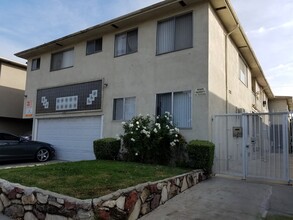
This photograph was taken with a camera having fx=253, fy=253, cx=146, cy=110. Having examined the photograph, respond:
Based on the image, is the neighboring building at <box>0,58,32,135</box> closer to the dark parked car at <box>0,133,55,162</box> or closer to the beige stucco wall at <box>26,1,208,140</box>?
the beige stucco wall at <box>26,1,208,140</box>

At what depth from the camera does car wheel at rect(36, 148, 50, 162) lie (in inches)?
491

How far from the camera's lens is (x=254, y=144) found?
9.09m

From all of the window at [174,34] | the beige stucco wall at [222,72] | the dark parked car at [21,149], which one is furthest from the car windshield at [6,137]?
the beige stucco wall at [222,72]

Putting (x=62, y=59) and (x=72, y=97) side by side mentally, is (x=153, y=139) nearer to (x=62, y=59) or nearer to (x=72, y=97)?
A: (x=72, y=97)

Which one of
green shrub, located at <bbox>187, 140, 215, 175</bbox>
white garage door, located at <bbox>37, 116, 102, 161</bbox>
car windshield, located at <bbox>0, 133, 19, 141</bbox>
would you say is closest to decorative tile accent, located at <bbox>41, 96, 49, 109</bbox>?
white garage door, located at <bbox>37, 116, 102, 161</bbox>

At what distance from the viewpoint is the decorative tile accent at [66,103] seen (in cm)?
1248

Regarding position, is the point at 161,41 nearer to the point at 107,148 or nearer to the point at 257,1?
the point at 257,1

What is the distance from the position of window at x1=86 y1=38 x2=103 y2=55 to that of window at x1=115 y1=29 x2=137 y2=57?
1136 millimetres

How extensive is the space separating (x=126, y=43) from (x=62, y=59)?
4577 millimetres

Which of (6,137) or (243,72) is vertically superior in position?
(243,72)

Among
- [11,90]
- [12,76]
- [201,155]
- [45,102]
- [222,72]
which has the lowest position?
[201,155]

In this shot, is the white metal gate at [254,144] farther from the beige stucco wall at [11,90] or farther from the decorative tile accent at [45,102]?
the beige stucco wall at [11,90]

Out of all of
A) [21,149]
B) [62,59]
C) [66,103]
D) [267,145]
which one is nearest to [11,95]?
[62,59]

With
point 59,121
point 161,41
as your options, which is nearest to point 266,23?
point 161,41
